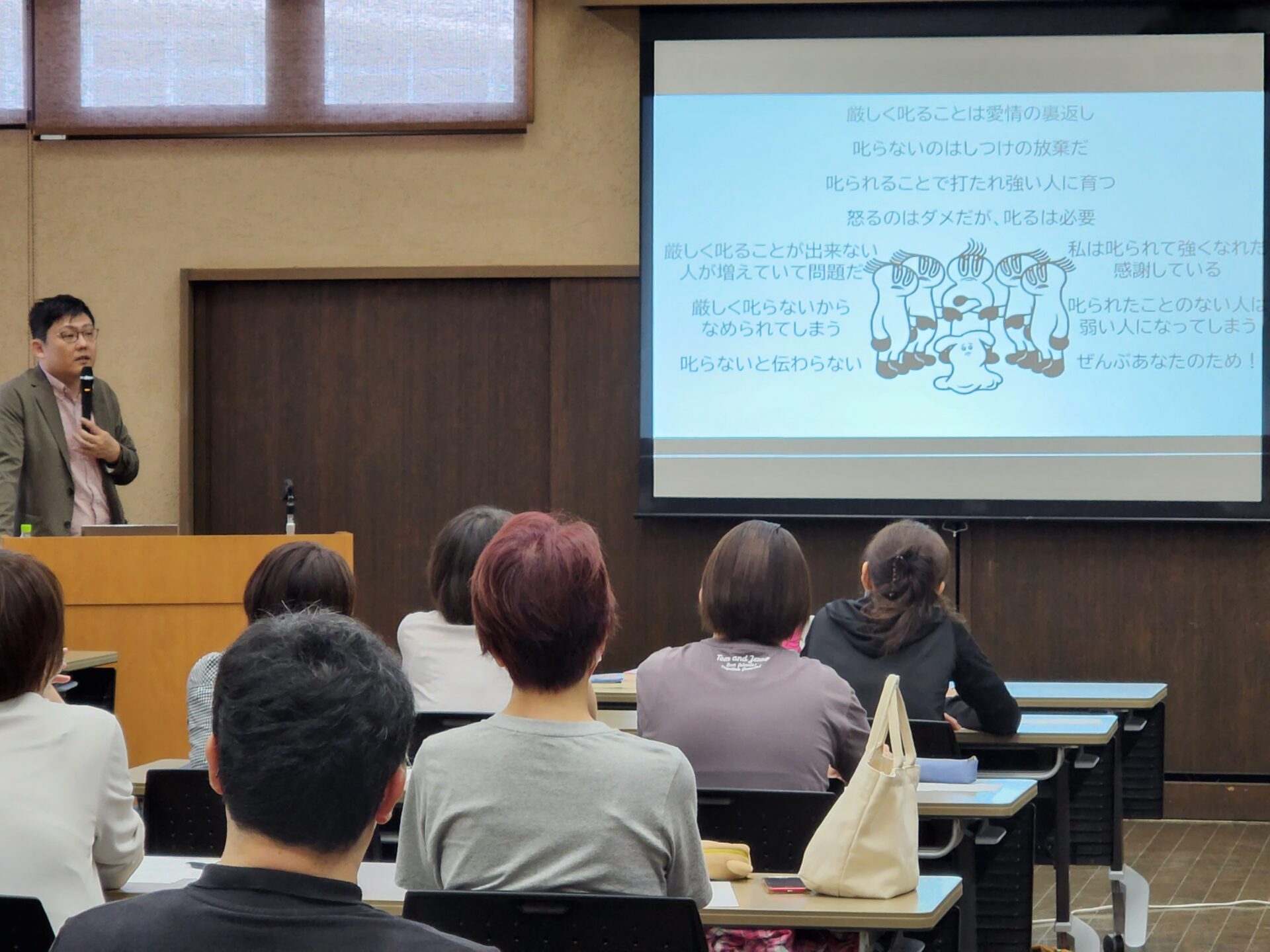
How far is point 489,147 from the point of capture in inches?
251

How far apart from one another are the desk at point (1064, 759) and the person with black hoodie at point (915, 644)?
6 cm

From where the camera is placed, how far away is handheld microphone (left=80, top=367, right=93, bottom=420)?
5.03 metres

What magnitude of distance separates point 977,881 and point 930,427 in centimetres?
303

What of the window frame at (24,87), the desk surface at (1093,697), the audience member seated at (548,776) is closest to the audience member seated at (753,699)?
the audience member seated at (548,776)

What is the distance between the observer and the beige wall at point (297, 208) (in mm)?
6309

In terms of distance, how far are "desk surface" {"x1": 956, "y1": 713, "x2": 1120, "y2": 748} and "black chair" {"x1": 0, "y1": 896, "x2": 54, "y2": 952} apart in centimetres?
230

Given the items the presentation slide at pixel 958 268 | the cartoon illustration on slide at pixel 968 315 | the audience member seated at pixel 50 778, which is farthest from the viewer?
the cartoon illustration on slide at pixel 968 315

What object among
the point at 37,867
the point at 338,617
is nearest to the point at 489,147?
the point at 37,867

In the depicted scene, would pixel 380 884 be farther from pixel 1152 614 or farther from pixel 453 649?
pixel 1152 614

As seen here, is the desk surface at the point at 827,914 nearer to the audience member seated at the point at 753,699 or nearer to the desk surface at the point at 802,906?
the desk surface at the point at 802,906

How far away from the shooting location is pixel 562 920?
1.66 m

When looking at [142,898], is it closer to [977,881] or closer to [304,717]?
[304,717]

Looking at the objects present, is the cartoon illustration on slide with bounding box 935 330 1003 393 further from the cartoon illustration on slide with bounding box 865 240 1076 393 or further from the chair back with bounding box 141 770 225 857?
the chair back with bounding box 141 770 225 857

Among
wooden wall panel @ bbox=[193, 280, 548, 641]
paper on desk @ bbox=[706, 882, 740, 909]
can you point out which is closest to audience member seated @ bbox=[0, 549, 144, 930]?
paper on desk @ bbox=[706, 882, 740, 909]
